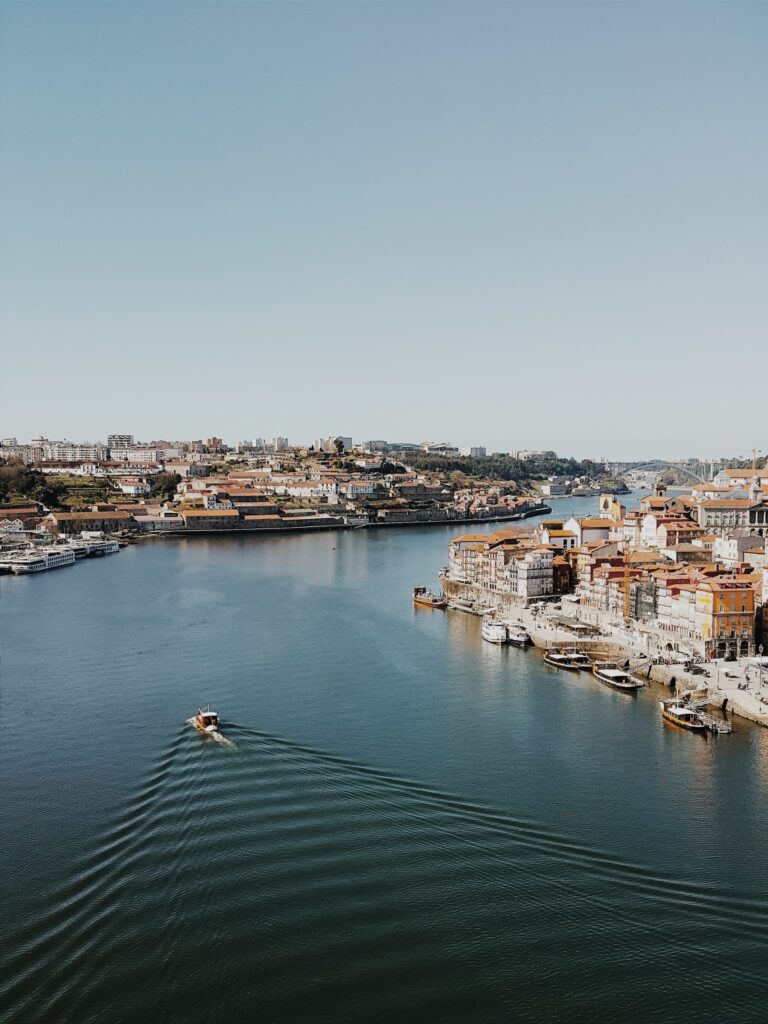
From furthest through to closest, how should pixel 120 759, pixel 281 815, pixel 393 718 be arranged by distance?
pixel 393 718 → pixel 120 759 → pixel 281 815

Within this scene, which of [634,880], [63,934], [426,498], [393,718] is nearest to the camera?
[63,934]

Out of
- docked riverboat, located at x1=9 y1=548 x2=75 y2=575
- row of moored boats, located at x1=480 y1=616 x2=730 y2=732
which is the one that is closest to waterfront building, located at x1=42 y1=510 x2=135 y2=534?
docked riverboat, located at x1=9 y1=548 x2=75 y2=575

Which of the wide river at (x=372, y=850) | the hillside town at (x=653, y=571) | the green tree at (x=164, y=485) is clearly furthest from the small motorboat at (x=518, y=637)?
the green tree at (x=164, y=485)

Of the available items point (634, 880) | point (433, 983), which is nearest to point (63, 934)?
Result: point (433, 983)

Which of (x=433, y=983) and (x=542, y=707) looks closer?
(x=433, y=983)

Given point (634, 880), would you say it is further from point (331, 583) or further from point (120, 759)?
point (331, 583)

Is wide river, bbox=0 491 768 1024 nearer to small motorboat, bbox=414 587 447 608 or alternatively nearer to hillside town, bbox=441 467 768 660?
hillside town, bbox=441 467 768 660

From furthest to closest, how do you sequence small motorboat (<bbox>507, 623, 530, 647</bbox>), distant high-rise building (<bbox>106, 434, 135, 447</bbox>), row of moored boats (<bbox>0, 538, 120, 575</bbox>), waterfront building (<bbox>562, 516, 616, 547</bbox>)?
1. distant high-rise building (<bbox>106, 434, 135, 447</bbox>)
2. row of moored boats (<bbox>0, 538, 120, 575</bbox>)
3. waterfront building (<bbox>562, 516, 616, 547</bbox>)
4. small motorboat (<bbox>507, 623, 530, 647</bbox>)
